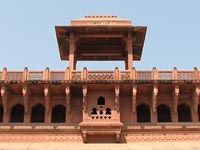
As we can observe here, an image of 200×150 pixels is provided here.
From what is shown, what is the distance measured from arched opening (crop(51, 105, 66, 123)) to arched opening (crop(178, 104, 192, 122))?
4.17 metres

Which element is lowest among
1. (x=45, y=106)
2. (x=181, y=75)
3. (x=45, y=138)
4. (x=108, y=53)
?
(x=45, y=138)

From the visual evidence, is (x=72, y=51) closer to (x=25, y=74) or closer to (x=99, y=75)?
(x=99, y=75)

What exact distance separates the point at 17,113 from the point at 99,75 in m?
3.29

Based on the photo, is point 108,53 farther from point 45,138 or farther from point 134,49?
point 45,138

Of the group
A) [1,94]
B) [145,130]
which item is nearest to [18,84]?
[1,94]

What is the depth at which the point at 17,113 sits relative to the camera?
15.5m

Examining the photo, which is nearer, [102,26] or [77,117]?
[77,117]

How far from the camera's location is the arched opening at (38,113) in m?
15.4

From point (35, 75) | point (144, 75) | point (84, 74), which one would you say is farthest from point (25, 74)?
point (144, 75)

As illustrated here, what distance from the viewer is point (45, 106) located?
15.1m

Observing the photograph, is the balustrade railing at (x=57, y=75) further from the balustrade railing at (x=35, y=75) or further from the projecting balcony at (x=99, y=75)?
the balustrade railing at (x=35, y=75)

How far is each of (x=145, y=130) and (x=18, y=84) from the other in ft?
15.3

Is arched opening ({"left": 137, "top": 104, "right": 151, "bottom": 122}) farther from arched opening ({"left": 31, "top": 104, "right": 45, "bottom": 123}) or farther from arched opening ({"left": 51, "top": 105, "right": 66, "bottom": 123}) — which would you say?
arched opening ({"left": 31, "top": 104, "right": 45, "bottom": 123})

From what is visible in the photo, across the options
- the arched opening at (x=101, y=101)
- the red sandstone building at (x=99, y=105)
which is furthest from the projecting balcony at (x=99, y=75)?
the arched opening at (x=101, y=101)
